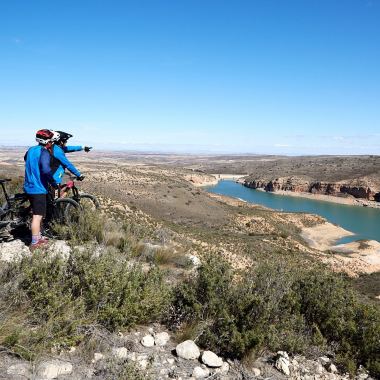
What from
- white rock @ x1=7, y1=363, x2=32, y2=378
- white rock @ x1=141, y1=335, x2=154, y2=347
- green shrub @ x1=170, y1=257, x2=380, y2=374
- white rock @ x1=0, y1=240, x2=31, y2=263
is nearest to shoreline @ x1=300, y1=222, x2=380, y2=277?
green shrub @ x1=170, y1=257, x2=380, y2=374

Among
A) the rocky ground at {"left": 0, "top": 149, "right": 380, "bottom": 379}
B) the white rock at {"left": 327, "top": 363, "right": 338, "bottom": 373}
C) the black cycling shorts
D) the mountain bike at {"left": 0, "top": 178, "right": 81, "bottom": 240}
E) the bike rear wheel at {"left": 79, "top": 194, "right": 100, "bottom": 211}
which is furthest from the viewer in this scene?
the bike rear wheel at {"left": 79, "top": 194, "right": 100, "bottom": 211}

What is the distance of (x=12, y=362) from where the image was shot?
11.1 ft

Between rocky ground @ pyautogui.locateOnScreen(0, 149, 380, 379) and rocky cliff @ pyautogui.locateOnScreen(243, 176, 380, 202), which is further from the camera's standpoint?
rocky cliff @ pyautogui.locateOnScreen(243, 176, 380, 202)

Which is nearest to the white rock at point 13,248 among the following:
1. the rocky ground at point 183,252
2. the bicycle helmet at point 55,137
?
the rocky ground at point 183,252

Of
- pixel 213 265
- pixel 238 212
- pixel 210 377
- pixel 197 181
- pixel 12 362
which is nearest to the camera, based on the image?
pixel 12 362

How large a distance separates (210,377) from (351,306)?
2.79 metres

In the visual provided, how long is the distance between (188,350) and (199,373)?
0.33m

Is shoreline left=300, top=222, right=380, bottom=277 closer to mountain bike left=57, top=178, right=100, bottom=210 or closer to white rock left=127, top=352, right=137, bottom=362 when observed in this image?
mountain bike left=57, top=178, right=100, bottom=210

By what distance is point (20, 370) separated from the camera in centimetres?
330

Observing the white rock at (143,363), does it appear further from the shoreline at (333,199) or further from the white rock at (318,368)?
the shoreline at (333,199)

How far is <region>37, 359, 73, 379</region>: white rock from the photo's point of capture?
334cm

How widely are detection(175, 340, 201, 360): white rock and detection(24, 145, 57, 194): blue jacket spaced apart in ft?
12.4

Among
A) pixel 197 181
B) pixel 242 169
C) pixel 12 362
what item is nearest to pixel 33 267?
pixel 12 362

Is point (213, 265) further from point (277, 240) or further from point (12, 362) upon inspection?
point (277, 240)
